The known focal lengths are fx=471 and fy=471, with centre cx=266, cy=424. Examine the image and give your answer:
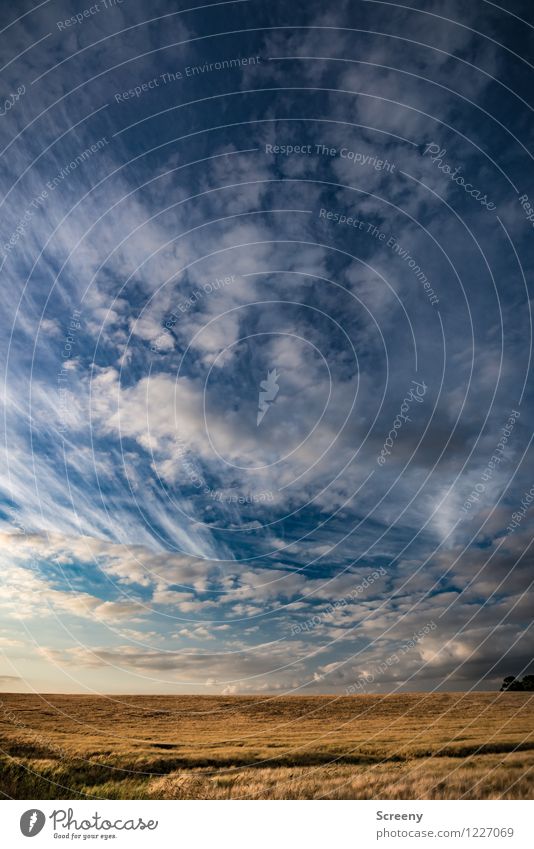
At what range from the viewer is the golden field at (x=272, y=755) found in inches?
702

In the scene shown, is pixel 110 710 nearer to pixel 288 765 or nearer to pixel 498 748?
pixel 288 765

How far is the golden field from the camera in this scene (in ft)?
58.5

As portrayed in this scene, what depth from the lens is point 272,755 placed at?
24547mm
